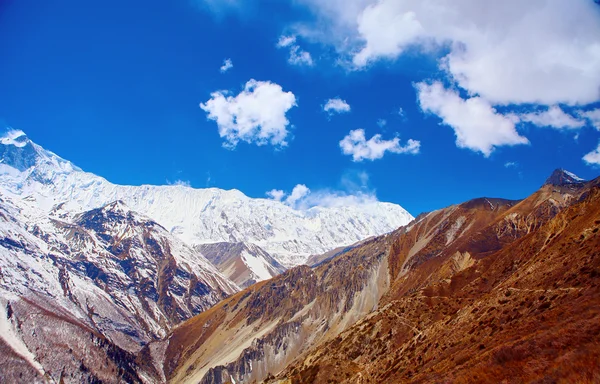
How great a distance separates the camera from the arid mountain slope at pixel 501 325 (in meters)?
29.2

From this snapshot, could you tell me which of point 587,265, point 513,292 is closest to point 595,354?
point 587,265

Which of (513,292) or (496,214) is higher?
(496,214)

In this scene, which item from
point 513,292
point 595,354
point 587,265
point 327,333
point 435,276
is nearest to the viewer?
point 595,354

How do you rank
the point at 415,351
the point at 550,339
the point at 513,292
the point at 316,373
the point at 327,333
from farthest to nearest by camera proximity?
the point at 327,333 → the point at 316,373 → the point at 415,351 → the point at 513,292 → the point at 550,339

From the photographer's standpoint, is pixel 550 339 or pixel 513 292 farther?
pixel 513 292

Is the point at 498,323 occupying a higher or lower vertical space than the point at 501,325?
higher

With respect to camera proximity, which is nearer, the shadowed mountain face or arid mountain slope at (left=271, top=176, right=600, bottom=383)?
arid mountain slope at (left=271, top=176, right=600, bottom=383)

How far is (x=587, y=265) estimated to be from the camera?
1991 inches

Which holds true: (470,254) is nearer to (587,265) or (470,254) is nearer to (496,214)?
(496,214)

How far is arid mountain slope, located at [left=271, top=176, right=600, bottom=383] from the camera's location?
2919 centimetres

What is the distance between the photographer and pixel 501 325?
49688 mm

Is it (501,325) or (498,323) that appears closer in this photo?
(501,325)

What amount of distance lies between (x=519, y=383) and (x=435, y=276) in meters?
117

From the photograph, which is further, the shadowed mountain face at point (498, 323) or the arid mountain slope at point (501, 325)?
the shadowed mountain face at point (498, 323)
